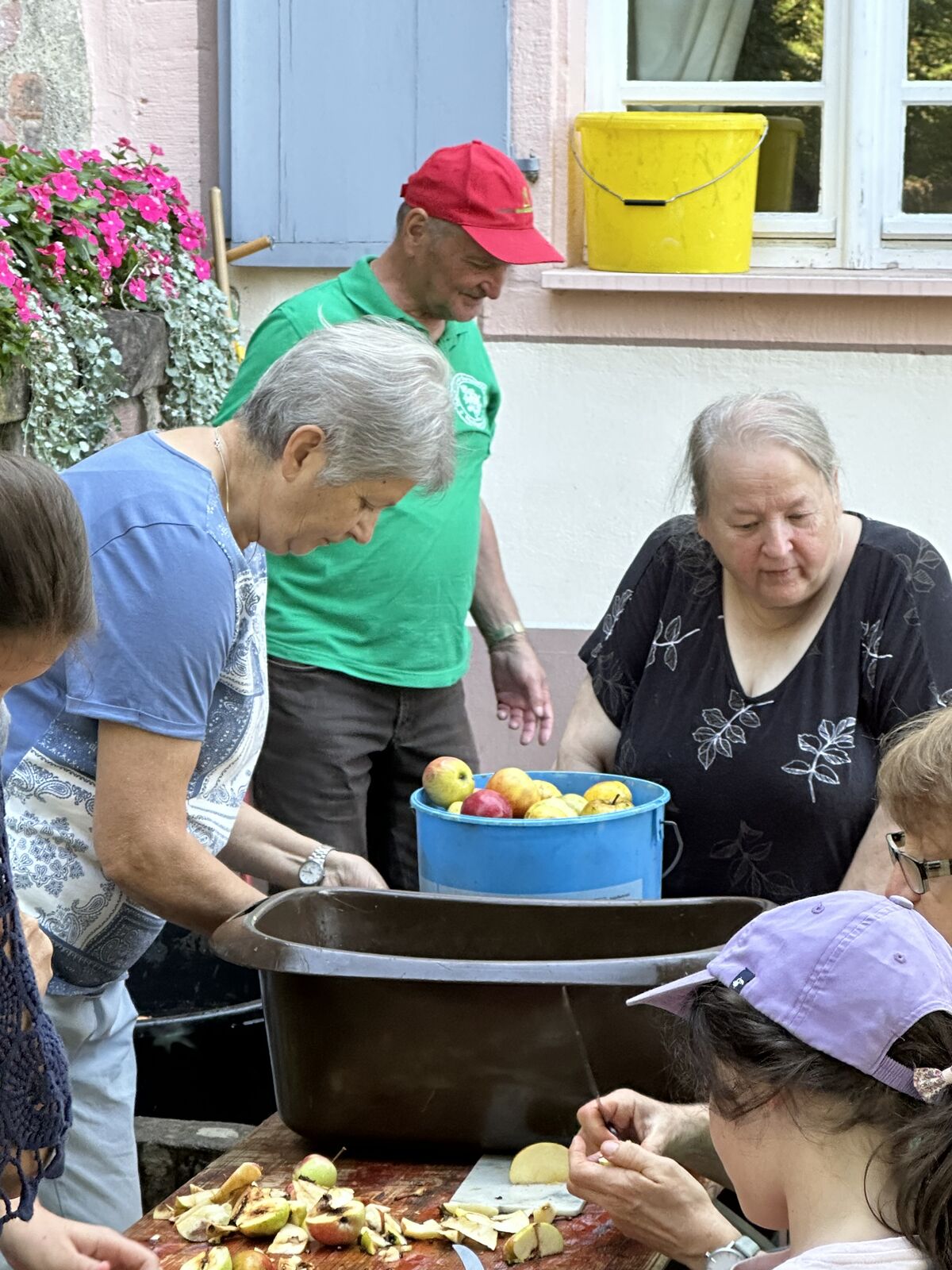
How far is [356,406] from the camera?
2244mm

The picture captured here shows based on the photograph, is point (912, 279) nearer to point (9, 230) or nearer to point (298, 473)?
point (9, 230)

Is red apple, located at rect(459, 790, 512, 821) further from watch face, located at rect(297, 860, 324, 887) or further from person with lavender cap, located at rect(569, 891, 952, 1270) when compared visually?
person with lavender cap, located at rect(569, 891, 952, 1270)

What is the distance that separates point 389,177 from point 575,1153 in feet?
11.0

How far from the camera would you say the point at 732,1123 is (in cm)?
148

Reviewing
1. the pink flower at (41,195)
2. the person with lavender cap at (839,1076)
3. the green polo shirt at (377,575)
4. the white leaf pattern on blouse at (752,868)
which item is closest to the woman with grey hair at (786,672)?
the white leaf pattern on blouse at (752,868)

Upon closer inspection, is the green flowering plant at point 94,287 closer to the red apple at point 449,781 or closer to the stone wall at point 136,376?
the stone wall at point 136,376

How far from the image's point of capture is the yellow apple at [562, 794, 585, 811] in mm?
2516

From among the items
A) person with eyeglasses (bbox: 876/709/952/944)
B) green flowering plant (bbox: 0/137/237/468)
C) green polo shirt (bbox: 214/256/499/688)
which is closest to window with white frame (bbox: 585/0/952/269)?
green flowering plant (bbox: 0/137/237/468)

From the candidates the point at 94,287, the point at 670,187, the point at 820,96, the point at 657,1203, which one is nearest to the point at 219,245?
the point at 94,287

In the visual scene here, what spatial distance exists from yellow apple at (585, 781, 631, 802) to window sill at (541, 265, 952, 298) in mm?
2402

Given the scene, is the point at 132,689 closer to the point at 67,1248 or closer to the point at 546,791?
the point at 67,1248

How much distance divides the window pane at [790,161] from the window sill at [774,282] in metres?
0.26

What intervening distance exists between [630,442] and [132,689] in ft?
9.64

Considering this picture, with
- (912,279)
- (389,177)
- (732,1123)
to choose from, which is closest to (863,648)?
(732,1123)
